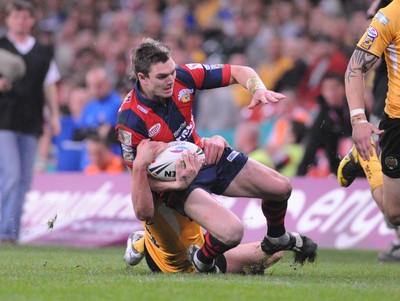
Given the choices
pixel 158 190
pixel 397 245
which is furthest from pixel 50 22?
pixel 158 190

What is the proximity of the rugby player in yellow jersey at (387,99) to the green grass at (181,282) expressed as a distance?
66cm

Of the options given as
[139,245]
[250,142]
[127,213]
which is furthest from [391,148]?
[250,142]

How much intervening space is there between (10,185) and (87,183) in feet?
5.96

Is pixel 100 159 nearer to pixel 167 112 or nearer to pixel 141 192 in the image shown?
pixel 167 112

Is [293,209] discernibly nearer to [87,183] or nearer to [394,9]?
[87,183]

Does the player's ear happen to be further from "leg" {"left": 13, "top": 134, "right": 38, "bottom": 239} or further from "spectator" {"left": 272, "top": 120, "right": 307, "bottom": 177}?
"spectator" {"left": 272, "top": 120, "right": 307, "bottom": 177}

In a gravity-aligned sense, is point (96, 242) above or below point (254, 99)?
below

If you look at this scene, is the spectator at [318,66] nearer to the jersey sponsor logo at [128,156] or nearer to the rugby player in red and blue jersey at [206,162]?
the rugby player in red and blue jersey at [206,162]

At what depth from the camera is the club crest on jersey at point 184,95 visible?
818 centimetres

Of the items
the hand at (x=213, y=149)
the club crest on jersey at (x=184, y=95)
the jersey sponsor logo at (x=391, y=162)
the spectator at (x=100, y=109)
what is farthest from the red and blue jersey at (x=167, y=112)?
the spectator at (x=100, y=109)

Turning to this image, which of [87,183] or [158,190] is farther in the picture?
[87,183]

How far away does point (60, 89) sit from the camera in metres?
19.6

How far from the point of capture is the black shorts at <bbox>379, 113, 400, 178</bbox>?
8.09 meters

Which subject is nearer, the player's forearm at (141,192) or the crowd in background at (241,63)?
the player's forearm at (141,192)
